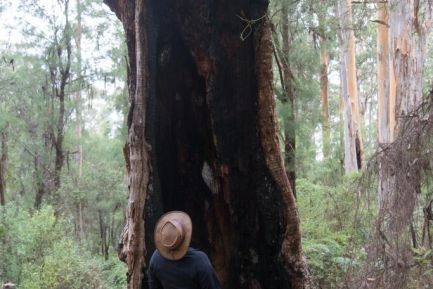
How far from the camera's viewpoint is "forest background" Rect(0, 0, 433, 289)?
5012 millimetres

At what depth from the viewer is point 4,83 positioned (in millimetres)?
22922

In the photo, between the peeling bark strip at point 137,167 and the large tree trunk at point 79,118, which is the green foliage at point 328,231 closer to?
the peeling bark strip at point 137,167

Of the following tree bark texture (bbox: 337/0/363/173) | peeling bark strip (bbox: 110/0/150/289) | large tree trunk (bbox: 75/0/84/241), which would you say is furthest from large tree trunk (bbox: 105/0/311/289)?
large tree trunk (bbox: 75/0/84/241)

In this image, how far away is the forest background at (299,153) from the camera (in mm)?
5012

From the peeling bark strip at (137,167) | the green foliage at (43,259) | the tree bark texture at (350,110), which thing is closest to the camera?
the peeling bark strip at (137,167)

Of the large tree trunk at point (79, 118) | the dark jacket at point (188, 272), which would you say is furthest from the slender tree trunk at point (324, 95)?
the large tree trunk at point (79, 118)

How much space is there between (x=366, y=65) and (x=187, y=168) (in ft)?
90.9

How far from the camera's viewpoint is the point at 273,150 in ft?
16.8

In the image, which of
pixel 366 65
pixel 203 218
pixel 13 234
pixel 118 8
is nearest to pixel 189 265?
pixel 203 218

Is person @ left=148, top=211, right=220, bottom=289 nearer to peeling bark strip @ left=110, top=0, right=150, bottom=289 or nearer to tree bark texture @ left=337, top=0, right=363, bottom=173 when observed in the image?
peeling bark strip @ left=110, top=0, right=150, bottom=289

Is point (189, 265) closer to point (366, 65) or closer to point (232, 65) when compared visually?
point (232, 65)

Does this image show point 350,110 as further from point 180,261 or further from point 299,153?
point 180,261

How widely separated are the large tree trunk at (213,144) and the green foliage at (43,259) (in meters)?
6.54

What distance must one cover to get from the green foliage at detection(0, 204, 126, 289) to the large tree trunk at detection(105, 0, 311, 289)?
654 cm
